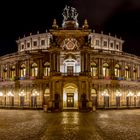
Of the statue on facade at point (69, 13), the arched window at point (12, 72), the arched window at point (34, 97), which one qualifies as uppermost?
the statue on facade at point (69, 13)

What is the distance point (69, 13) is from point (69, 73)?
17.4 meters

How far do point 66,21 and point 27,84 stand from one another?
19067mm

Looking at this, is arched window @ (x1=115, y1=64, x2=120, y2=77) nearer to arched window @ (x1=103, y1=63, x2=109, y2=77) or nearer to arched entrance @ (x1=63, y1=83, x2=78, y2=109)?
arched window @ (x1=103, y1=63, x2=109, y2=77)

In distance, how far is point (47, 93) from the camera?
239 feet

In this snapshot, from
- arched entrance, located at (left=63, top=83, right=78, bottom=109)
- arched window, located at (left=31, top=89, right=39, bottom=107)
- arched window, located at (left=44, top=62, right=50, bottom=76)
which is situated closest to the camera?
arched entrance, located at (left=63, top=83, right=78, bottom=109)

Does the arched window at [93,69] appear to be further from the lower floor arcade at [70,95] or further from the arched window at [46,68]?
the arched window at [46,68]

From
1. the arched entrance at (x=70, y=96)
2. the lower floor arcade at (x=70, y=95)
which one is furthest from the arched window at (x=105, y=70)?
the arched entrance at (x=70, y=96)

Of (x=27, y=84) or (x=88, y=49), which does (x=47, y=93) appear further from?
(x=88, y=49)

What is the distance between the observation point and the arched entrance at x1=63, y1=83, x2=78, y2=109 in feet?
228

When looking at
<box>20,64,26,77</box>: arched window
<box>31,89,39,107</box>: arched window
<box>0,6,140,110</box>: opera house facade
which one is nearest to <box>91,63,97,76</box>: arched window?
<box>0,6,140,110</box>: opera house facade

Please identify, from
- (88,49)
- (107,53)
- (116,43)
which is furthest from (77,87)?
(116,43)

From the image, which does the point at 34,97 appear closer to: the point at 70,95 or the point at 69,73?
the point at 70,95

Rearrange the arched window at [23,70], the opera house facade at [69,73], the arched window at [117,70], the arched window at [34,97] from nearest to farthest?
the opera house facade at [69,73]
the arched window at [34,97]
the arched window at [117,70]
the arched window at [23,70]

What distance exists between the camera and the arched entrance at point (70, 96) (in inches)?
2731
